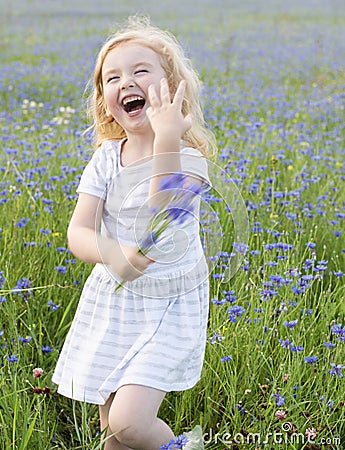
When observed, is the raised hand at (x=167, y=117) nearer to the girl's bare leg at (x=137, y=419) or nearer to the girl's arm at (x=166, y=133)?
Result: the girl's arm at (x=166, y=133)

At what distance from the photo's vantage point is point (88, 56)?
39.4ft

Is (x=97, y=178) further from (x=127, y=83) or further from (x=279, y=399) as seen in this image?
(x=279, y=399)

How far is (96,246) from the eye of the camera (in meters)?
2.16

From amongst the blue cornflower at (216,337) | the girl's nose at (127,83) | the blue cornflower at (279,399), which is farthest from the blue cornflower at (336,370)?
the girl's nose at (127,83)

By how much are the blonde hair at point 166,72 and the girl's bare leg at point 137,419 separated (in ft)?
2.71

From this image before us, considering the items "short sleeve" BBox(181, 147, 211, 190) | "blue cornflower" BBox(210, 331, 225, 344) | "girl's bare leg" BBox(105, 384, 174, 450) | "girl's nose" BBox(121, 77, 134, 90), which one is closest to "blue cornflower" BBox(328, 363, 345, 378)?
"blue cornflower" BBox(210, 331, 225, 344)

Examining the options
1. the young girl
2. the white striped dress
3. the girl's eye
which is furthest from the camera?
the girl's eye

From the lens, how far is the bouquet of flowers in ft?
6.19

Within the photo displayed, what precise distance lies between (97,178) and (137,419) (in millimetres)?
762

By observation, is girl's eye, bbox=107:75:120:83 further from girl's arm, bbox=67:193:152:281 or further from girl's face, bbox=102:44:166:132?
girl's arm, bbox=67:193:152:281

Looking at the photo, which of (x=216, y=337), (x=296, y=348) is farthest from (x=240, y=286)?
(x=296, y=348)

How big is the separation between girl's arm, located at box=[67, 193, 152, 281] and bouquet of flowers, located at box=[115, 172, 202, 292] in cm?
5

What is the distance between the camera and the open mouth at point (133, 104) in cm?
229

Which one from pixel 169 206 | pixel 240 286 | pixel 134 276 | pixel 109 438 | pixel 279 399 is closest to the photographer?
pixel 169 206
